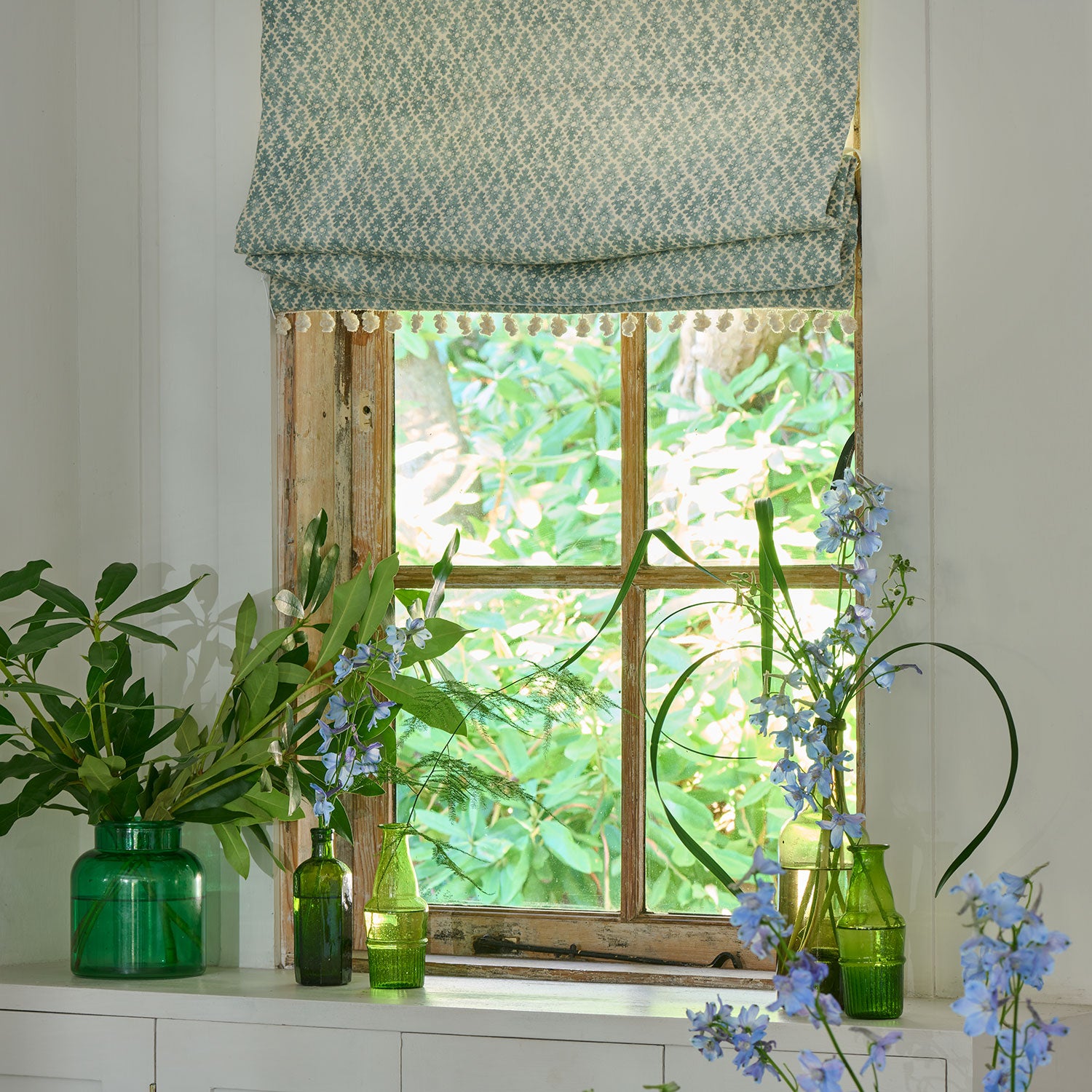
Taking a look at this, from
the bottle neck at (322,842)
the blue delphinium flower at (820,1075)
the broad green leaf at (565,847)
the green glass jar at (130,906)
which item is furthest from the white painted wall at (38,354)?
the blue delphinium flower at (820,1075)

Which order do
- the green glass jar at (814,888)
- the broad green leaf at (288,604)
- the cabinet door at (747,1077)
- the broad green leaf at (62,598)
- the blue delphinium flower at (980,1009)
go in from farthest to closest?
the broad green leaf at (288,604) < the broad green leaf at (62,598) < the green glass jar at (814,888) < the cabinet door at (747,1077) < the blue delphinium flower at (980,1009)

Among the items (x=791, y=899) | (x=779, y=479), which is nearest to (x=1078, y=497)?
(x=779, y=479)

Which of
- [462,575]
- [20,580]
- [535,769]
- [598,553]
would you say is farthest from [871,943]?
[20,580]

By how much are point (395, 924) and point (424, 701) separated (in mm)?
315

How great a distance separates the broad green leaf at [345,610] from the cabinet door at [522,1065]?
0.53 meters

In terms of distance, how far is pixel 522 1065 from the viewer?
1563mm

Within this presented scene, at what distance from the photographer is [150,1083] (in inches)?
65.7

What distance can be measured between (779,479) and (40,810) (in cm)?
124

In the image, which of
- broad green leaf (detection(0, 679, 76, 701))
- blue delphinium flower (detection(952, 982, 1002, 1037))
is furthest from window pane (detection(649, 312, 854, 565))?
blue delphinium flower (detection(952, 982, 1002, 1037))

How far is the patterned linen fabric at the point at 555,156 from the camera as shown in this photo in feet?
5.65

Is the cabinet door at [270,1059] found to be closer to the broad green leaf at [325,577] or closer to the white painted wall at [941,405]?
the white painted wall at [941,405]

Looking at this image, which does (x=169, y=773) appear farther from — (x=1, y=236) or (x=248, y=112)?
(x=248, y=112)

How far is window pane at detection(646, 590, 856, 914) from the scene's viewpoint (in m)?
1.87

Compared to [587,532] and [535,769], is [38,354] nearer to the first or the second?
[587,532]
